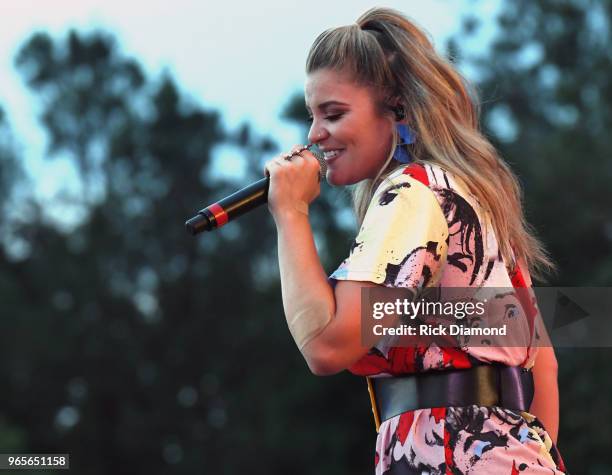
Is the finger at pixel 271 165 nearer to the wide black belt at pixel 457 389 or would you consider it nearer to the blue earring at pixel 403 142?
the blue earring at pixel 403 142

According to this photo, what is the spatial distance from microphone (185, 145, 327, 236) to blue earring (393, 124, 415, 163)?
18 cm

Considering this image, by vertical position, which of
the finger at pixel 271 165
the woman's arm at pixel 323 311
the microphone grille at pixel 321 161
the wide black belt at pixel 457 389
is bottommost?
the wide black belt at pixel 457 389

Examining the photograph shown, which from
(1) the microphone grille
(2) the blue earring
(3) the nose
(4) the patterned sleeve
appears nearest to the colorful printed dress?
(4) the patterned sleeve

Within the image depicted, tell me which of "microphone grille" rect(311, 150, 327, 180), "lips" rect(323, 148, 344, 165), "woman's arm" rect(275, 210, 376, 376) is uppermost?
"microphone grille" rect(311, 150, 327, 180)

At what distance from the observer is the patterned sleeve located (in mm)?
2174

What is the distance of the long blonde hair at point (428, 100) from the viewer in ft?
7.89

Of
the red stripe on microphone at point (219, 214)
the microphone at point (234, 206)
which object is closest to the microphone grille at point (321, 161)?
the microphone at point (234, 206)

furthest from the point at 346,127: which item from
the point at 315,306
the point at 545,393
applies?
the point at 545,393

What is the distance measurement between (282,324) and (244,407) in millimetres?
2129

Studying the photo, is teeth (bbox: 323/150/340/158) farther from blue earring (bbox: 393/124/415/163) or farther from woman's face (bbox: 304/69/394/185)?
blue earring (bbox: 393/124/415/163)

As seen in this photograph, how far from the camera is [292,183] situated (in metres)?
2.43

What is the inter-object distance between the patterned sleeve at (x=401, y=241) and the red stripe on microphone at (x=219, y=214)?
1.41 feet

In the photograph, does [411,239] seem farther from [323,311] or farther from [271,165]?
[271,165]

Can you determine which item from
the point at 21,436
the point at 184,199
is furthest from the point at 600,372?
the point at 184,199
